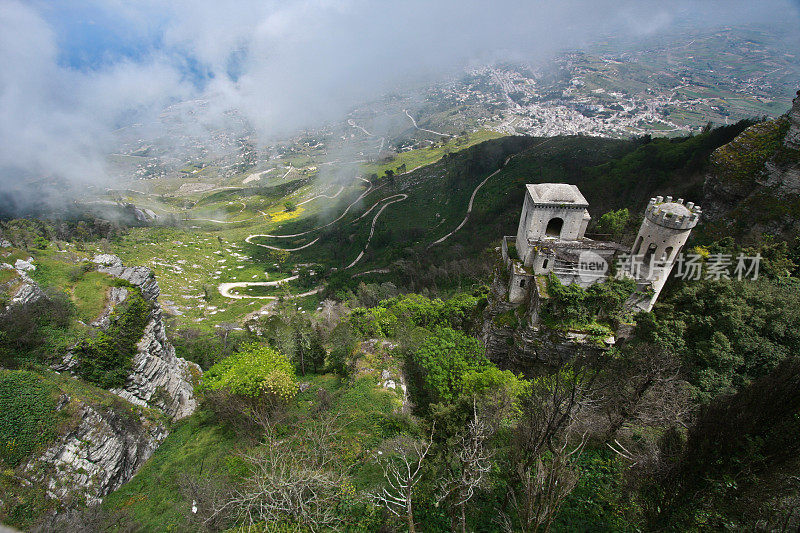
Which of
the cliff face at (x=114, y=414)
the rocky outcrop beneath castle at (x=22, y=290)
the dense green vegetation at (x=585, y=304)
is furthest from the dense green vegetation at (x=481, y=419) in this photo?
the rocky outcrop beneath castle at (x=22, y=290)

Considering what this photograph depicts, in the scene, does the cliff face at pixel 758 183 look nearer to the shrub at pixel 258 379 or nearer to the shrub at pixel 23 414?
the shrub at pixel 258 379

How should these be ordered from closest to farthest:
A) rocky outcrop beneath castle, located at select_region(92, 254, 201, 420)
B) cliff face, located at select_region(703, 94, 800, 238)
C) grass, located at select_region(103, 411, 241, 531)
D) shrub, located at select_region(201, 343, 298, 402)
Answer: grass, located at select_region(103, 411, 241, 531)
shrub, located at select_region(201, 343, 298, 402)
cliff face, located at select_region(703, 94, 800, 238)
rocky outcrop beneath castle, located at select_region(92, 254, 201, 420)

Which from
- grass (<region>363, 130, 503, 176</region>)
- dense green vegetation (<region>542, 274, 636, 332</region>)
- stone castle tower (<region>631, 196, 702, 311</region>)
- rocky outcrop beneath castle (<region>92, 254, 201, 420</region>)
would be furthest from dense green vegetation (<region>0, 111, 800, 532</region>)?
grass (<region>363, 130, 503, 176</region>)

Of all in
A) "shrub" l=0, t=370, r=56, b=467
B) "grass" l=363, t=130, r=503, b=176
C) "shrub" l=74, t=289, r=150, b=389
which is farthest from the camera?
"grass" l=363, t=130, r=503, b=176

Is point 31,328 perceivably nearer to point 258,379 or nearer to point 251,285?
point 258,379

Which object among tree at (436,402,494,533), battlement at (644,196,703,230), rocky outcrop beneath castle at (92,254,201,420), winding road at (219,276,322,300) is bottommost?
winding road at (219,276,322,300)

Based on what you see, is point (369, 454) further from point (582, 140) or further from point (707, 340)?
point (582, 140)

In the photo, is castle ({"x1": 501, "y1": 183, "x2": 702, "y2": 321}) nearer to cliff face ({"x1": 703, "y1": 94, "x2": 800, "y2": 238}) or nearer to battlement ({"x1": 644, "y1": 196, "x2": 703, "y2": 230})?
battlement ({"x1": 644, "y1": 196, "x2": 703, "y2": 230})
